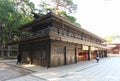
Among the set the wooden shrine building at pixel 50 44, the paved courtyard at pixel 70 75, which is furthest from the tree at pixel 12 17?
the paved courtyard at pixel 70 75

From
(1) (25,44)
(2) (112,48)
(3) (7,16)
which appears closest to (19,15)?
(3) (7,16)

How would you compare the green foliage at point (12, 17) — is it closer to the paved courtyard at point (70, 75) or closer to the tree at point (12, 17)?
the tree at point (12, 17)

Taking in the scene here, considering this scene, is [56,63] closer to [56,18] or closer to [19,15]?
[56,18]

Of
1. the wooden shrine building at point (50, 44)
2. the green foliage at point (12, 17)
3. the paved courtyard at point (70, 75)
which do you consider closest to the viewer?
A: the paved courtyard at point (70, 75)

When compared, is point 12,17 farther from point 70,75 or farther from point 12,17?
point 70,75

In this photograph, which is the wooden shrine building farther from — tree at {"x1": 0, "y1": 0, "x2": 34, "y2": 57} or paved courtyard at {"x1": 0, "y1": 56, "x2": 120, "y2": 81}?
tree at {"x1": 0, "y1": 0, "x2": 34, "y2": 57}

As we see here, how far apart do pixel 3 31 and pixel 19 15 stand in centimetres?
468

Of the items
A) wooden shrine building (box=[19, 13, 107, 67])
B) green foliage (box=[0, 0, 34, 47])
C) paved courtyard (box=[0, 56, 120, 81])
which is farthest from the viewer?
green foliage (box=[0, 0, 34, 47])

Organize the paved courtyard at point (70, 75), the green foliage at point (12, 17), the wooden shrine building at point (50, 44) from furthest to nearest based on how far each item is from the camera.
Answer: the green foliage at point (12, 17) → the wooden shrine building at point (50, 44) → the paved courtyard at point (70, 75)

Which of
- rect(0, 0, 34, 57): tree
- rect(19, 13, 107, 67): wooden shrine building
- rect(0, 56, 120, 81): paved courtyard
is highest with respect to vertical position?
rect(0, 0, 34, 57): tree

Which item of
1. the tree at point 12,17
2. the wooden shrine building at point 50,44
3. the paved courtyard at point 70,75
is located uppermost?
the tree at point 12,17

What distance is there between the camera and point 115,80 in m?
10.7

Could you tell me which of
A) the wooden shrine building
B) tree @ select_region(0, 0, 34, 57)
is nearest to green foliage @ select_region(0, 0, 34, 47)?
tree @ select_region(0, 0, 34, 57)

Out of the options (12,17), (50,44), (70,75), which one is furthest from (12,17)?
(70,75)
